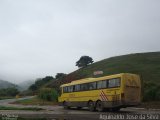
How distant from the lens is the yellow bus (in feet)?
91.2

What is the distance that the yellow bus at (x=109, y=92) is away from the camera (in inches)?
1094

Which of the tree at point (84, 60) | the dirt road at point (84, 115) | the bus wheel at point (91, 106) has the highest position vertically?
the tree at point (84, 60)

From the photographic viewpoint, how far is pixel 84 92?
33.9 meters

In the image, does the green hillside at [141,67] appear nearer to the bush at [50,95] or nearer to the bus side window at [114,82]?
the bush at [50,95]

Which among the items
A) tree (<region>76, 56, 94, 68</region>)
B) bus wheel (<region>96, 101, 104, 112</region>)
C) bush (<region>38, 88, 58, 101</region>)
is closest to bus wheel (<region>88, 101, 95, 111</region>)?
bus wheel (<region>96, 101, 104, 112</region>)

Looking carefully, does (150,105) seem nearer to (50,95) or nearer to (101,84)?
(101,84)

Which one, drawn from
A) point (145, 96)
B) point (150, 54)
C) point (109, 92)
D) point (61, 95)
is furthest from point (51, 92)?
point (150, 54)

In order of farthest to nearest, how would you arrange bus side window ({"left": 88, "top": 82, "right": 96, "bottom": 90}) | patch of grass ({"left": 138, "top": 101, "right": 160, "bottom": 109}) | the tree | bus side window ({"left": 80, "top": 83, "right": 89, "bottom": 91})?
the tree < patch of grass ({"left": 138, "top": 101, "right": 160, "bottom": 109}) < bus side window ({"left": 80, "top": 83, "right": 89, "bottom": 91}) < bus side window ({"left": 88, "top": 82, "right": 96, "bottom": 90})

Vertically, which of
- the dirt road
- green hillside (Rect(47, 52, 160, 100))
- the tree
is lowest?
the dirt road

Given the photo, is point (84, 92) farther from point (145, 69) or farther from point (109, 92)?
point (145, 69)

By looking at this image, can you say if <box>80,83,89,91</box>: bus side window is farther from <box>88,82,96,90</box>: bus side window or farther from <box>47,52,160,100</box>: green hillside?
<box>47,52,160,100</box>: green hillside

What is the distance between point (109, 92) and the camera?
29219mm

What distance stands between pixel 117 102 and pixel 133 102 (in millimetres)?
1433

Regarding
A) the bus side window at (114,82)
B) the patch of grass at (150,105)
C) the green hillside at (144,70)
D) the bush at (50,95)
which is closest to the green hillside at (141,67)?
the green hillside at (144,70)
